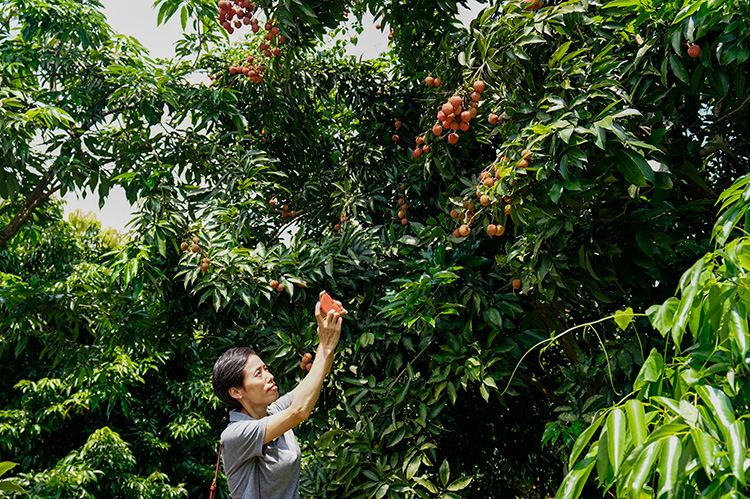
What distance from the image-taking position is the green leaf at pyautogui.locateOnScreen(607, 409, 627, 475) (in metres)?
1.13

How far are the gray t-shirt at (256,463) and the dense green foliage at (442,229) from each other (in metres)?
0.80

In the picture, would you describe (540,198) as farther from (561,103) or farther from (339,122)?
(339,122)

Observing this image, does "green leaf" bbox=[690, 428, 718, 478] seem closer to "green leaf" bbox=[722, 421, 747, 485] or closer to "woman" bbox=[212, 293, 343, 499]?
"green leaf" bbox=[722, 421, 747, 485]

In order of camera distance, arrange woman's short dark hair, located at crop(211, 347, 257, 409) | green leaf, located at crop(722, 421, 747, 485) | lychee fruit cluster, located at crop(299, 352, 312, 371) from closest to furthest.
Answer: green leaf, located at crop(722, 421, 747, 485) < woman's short dark hair, located at crop(211, 347, 257, 409) < lychee fruit cluster, located at crop(299, 352, 312, 371)

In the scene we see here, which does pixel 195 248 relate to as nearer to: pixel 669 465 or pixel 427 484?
pixel 427 484

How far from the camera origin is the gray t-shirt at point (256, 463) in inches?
73.2

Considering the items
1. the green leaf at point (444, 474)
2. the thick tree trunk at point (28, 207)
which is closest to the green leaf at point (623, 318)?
the green leaf at point (444, 474)

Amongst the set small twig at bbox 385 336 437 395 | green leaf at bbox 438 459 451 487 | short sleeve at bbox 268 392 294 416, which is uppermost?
short sleeve at bbox 268 392 294 416

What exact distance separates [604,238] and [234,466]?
5.60ft

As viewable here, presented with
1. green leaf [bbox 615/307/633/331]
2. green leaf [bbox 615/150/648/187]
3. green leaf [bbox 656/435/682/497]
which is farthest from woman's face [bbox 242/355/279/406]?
green leaf [bbox 615/150/648/187]

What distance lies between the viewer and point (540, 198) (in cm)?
256

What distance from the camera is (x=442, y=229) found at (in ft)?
10.5

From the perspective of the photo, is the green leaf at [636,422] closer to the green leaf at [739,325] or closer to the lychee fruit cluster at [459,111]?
the green leaf at [739,325]

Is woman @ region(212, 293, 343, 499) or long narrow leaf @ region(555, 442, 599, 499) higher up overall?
woman @ region(212, 293, 343, 499)
